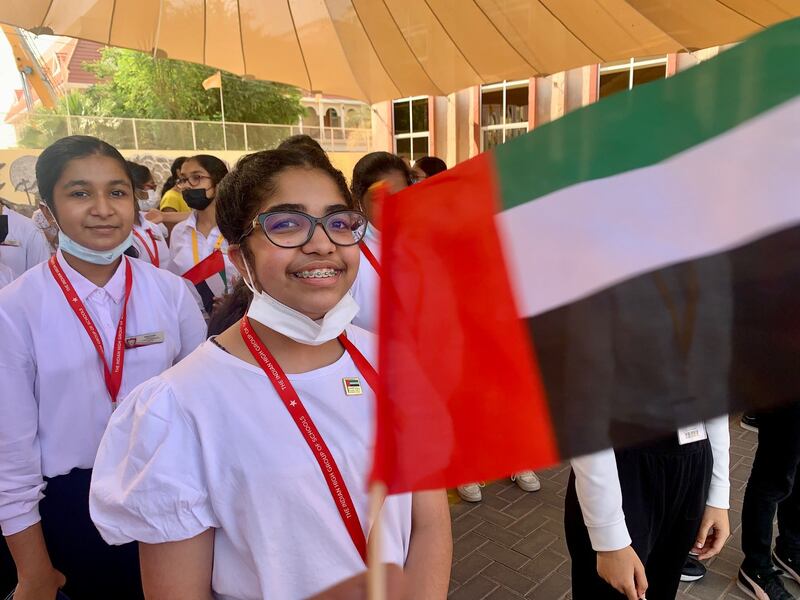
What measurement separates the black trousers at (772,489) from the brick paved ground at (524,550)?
0.25 metres

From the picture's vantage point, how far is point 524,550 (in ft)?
11.3

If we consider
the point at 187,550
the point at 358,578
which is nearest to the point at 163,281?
the point at 187,550

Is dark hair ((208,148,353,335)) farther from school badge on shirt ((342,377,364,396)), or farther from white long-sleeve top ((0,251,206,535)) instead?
white long-sleeve top ((0,251,206,535))

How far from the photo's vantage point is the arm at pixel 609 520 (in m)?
1.63

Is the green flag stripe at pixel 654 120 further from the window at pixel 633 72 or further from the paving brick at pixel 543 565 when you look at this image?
the window at pixel 633 72

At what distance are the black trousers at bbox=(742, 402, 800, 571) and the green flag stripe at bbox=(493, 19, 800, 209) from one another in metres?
2.38

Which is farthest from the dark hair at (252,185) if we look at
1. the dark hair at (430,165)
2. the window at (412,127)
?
the window at (412,127)

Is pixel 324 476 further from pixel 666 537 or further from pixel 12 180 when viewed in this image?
pixel 12 180

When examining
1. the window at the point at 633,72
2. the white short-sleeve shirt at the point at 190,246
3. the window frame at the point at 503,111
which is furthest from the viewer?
the window frame at the point at 503,111

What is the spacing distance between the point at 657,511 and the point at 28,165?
53.6 feet

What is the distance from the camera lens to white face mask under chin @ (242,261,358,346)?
1409 mm

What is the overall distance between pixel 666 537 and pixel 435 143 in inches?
797

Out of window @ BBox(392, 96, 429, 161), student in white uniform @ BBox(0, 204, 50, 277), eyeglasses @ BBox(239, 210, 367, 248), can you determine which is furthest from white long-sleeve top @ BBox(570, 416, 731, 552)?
window @ BBox(392, 96, 429, 161)

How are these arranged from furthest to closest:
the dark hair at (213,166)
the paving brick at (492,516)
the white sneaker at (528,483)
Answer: the dark hair at (213,166) < the white sneaker at (528,483) < the paving brick at (492,516)
